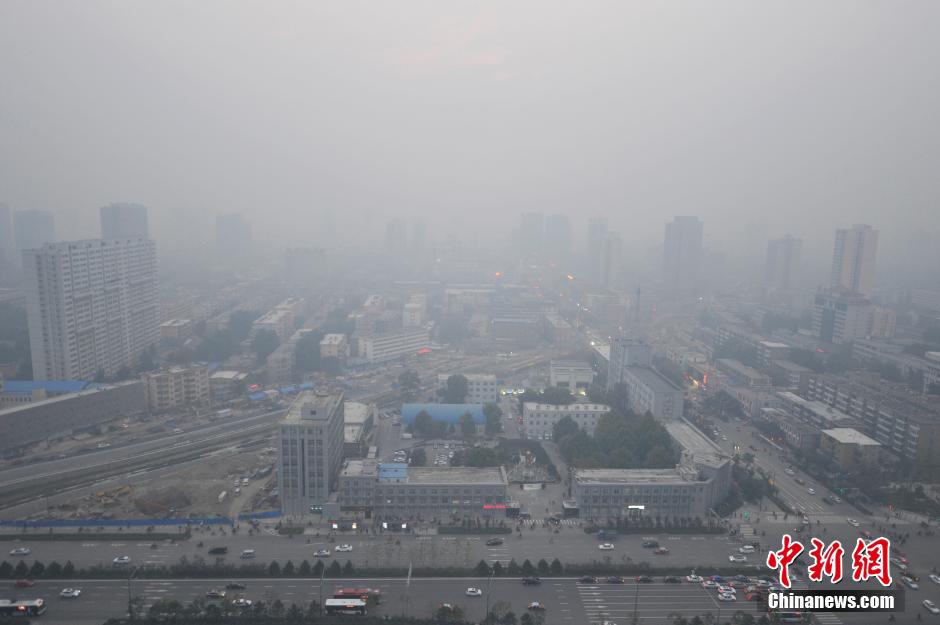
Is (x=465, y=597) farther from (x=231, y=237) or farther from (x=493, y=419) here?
(x=231, y=237)

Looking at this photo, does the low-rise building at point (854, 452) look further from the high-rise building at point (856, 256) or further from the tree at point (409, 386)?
the high-rise building at point (856, 256)

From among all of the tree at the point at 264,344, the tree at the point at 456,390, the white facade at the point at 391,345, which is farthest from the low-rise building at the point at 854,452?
the tree at the point at 264,344

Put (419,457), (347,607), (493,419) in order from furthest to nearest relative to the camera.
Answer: (493,419), (419,457), (347,607)

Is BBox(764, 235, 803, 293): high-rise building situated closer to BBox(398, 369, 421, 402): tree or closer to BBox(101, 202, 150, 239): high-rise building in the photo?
BBox(398, 369, 421, 402): tree

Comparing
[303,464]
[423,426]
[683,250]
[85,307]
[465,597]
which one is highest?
[683,250]

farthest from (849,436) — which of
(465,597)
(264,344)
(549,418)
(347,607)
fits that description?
(264,344)

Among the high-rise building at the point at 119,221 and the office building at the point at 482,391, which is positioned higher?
the high-rise building at the point at 119,221
